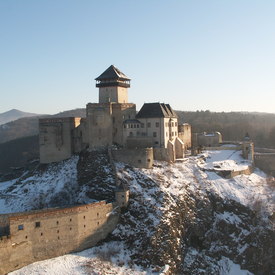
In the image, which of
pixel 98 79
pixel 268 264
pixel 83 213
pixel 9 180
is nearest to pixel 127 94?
pixel 98 79

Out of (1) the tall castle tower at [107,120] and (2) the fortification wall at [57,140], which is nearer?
(1) the tall castle tower at [107,120]

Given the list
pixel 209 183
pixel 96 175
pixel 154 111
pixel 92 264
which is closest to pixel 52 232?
pixel 92 264

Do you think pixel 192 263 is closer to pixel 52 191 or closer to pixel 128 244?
pixel 128 244

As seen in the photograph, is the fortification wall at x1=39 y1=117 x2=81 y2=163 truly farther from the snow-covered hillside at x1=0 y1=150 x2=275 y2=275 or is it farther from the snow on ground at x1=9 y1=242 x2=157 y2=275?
the snow on ground at x1=9 y1=242 x2=157 y2=275

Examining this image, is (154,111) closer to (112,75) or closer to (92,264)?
(112,75)

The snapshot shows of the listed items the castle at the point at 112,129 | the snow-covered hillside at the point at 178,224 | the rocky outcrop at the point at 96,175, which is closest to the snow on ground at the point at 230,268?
the snow-covered hillside at the point at 178,224

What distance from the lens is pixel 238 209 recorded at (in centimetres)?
5522

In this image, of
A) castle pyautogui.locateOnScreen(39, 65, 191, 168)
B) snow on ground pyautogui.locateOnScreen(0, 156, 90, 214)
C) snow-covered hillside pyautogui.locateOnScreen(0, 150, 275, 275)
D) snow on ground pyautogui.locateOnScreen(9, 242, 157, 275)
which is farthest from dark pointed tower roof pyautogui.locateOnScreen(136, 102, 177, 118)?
snow on ground pyautogui.locateOnScreen(9, 242, 157, 275)

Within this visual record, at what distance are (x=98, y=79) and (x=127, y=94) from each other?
5.91 metres

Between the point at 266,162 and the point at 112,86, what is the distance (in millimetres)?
32966

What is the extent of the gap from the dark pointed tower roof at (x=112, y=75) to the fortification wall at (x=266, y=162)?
3016cm

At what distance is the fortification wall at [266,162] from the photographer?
7231 centimetres

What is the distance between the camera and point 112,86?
65188 mm

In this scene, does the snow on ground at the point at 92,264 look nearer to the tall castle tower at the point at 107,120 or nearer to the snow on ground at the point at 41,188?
the snow on ground at the point at 41,188
